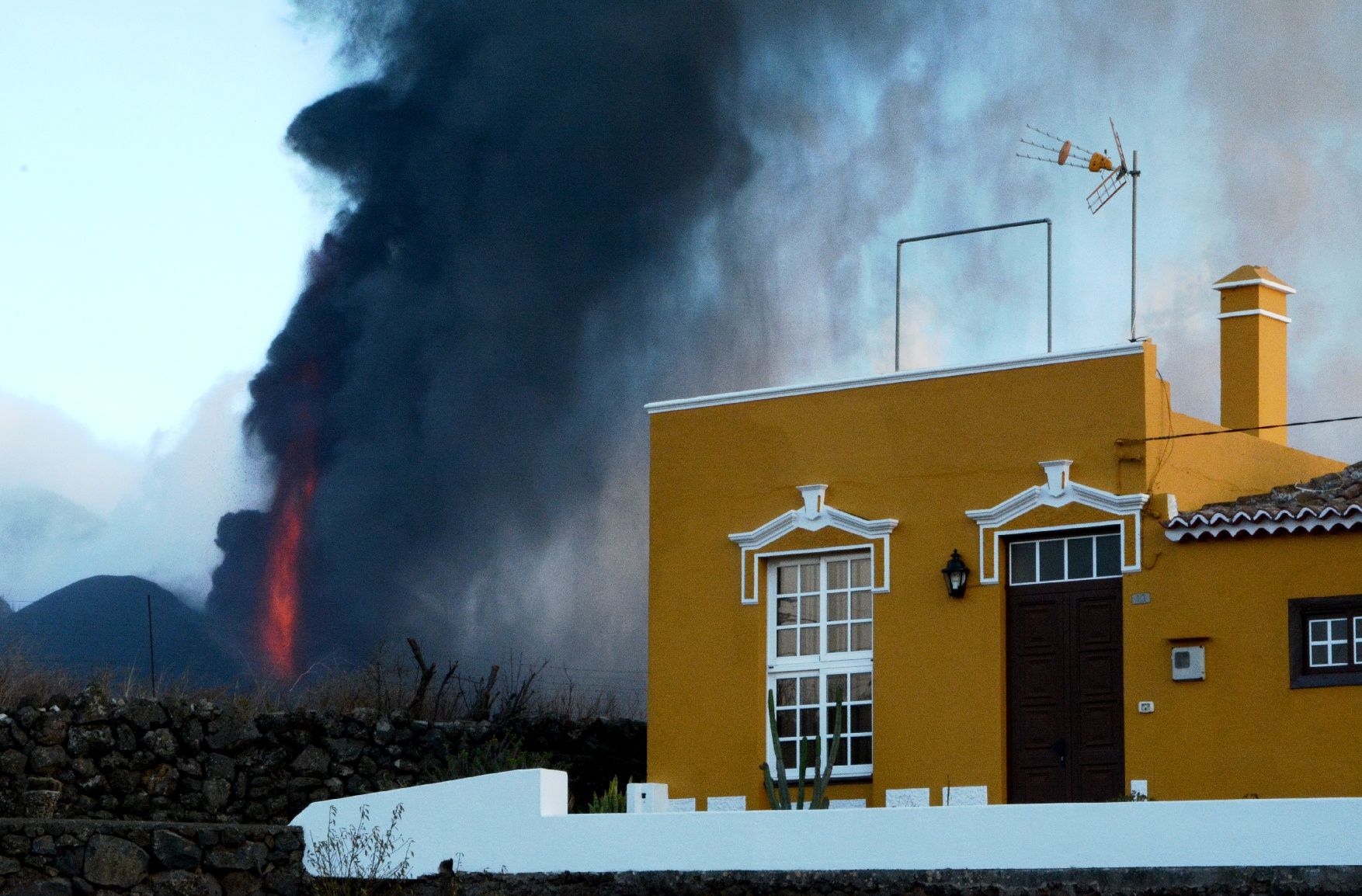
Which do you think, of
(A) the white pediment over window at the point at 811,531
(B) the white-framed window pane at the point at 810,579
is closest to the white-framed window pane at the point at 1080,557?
(A) the white pediment over window at the point at 811,531

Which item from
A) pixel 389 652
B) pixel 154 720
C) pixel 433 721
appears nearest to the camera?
pixel 154 720

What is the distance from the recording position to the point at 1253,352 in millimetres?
17484

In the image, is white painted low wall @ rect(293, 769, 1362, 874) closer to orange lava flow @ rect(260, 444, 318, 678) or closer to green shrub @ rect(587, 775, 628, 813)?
green shrub @ rect(587, 775, 628, 813)

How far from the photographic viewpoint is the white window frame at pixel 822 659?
16672mm

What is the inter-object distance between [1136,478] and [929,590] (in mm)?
2097

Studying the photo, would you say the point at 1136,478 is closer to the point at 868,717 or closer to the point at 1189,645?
the point at 1189,645

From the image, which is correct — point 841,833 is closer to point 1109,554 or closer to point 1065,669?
point 1065,669

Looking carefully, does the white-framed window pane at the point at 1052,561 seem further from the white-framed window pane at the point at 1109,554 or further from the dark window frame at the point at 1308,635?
the dark window frame at the point at 1308,635

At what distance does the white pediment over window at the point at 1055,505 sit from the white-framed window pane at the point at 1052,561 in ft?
0.86

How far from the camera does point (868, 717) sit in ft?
54.9

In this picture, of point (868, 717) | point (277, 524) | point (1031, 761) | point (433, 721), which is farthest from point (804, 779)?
point (277, 524)

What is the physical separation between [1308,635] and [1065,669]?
2.07m

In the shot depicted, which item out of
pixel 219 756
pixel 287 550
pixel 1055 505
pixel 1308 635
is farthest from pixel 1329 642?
pixel 287 550

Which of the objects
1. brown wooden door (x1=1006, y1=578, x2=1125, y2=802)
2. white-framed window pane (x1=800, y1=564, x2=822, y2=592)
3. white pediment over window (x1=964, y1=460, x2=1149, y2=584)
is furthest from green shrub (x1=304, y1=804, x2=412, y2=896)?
white pediment over window (x1=964, y1=460, x2=1149, y2=584)
